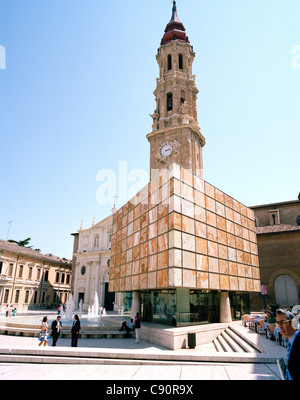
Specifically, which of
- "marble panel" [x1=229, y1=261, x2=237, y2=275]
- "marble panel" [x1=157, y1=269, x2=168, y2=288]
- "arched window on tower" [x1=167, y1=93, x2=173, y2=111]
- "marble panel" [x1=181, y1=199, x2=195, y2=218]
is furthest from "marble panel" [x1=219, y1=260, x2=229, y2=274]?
"arched window on tower" [x1=167, y1=93, x2=173, y2=111]

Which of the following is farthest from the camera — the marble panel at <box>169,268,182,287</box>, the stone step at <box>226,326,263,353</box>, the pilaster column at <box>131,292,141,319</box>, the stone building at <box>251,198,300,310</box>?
the stone building at <box>251,198,300,310</box>

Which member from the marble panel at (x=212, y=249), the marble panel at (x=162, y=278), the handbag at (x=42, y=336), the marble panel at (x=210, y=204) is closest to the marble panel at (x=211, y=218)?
the marble panel at (x=210, y=204)

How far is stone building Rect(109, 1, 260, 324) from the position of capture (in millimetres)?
16656

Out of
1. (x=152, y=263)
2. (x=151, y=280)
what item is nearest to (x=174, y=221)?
(x=152, y=263)

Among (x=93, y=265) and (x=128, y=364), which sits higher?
(x=93, y=265)

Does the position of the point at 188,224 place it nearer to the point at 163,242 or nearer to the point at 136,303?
the point at 163,242

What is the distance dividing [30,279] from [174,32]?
50229mm

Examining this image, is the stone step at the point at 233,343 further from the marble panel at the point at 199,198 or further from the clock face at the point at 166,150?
the clock face at the point at 166,150

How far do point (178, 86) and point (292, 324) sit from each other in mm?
41626

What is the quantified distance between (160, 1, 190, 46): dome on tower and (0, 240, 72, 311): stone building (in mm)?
43340

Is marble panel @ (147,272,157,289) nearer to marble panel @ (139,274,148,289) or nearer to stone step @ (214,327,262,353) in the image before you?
marble panel @ (139,274,148,289)

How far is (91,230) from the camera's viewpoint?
53.9 meters

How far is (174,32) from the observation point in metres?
44.4
